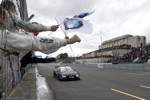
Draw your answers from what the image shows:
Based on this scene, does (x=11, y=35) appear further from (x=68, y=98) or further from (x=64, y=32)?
(x=68, y=98)

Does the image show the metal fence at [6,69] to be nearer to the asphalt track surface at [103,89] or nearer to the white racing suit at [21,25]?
the white racing suit at [21,25]

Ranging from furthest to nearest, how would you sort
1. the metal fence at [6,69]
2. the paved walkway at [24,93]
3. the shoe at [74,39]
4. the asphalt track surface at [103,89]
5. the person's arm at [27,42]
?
1. the asphalt track surface at [103,89]
2. the paved walkway at [24,93]
3. the metal fence at [6,69]
4. the shoe at [74,39]
5. the person's arm at [27,42]

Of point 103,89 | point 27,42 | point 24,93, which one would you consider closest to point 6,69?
point 27,42

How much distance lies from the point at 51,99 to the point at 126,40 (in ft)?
258

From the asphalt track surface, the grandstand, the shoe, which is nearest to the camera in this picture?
the shoe

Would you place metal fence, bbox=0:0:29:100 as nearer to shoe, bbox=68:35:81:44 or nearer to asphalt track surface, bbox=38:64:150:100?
shoe, bbox=68:35:81:44

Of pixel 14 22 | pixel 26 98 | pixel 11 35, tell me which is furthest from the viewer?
pixel 26 98

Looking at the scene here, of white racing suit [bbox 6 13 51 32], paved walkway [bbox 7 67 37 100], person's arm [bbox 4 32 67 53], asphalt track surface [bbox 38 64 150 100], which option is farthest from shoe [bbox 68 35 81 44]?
asphalt track surface [bbox 38 64 150 100]

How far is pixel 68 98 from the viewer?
7.38 meters

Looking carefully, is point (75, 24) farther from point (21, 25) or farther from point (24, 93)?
point (24, 93)

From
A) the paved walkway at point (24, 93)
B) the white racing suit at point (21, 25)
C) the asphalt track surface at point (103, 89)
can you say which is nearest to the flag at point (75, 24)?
the white racing suit at point (21, 25)

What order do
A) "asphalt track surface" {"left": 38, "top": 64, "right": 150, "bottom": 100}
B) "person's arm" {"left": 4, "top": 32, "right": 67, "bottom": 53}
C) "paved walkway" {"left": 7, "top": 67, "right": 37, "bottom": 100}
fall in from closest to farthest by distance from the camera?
"person's arm" {"left": 4, "top": 32, "right": 67, "bottom": 53}
"paved walkway" {"left": 7, "top": 67, "right": 37, "bottom": 100}
"asphalt track surface" {"left": 38, "top": 64, "right": 150, "bottom": 100}

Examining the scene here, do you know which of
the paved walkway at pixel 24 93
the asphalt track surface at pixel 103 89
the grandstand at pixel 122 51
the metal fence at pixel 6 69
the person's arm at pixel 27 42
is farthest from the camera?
the grandstand at pixel 122 51

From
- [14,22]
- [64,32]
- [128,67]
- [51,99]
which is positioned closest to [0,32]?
[14,22]
